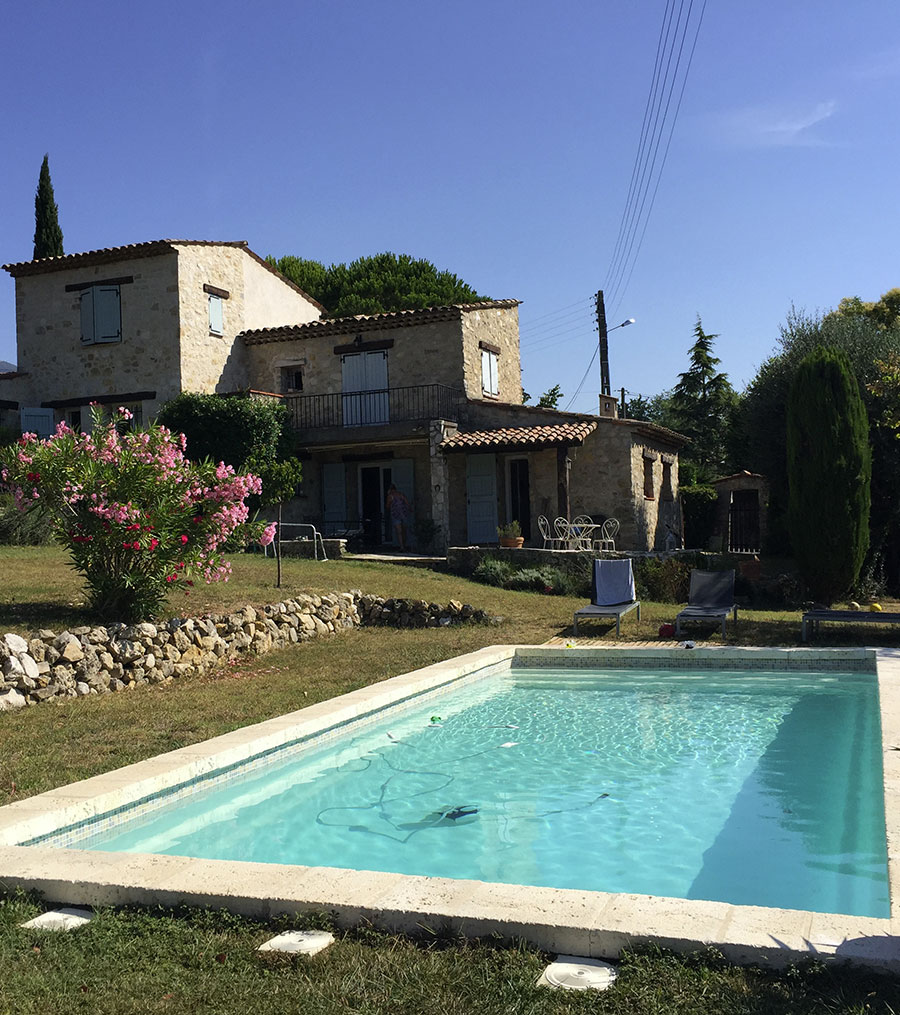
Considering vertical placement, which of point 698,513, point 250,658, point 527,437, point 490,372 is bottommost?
point 250,658

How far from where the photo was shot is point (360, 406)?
899 inches

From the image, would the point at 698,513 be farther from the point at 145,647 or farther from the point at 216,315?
the point at 145,647

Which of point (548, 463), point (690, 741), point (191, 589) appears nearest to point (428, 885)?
point (690, 741)

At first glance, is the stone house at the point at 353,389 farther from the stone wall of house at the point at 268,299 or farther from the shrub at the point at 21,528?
the shrub at the point at 21,528

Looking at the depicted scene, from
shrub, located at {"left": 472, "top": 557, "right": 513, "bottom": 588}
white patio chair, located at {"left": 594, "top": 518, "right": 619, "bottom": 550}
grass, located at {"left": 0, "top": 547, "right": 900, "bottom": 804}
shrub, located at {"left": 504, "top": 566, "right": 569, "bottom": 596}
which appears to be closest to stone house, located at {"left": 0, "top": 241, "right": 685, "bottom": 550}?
white patio chair, located at {"left": 594, "top": 518, "right": 619, "bottom": 550}

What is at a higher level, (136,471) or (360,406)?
(360,406)

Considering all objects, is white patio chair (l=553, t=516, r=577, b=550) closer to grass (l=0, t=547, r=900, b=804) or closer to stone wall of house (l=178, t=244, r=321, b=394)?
grass (l=0, t=547, r=900, b=804)

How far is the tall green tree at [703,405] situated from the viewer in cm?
3697

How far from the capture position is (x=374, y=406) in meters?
22.7

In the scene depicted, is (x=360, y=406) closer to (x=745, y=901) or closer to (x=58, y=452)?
(x=58, y=452)

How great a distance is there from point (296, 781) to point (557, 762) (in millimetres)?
1961

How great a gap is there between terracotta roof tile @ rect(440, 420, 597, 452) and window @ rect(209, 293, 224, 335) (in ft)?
23.3

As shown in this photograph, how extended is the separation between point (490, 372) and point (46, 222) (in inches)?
599

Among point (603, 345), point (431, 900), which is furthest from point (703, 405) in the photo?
point (431, 900)
